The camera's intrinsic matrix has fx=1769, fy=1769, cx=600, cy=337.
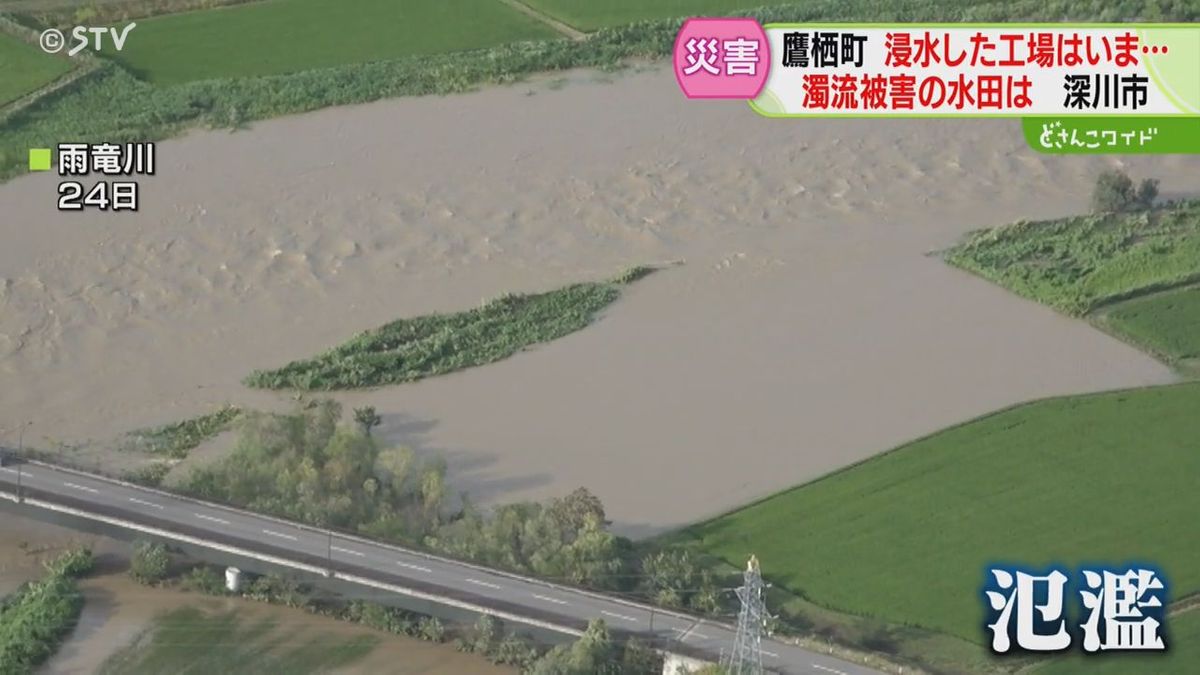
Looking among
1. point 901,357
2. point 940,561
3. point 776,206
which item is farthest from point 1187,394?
point 776,206

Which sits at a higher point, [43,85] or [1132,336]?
[43,85]

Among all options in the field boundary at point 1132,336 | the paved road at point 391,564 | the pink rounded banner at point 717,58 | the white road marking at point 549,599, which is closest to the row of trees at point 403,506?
the paved road at point 391,564

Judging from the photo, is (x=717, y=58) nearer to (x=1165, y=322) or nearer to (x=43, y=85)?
(x=1165, y=322)

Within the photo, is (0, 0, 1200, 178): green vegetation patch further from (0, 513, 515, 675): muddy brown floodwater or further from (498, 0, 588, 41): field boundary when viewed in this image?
(0, 513, 515, 675): muddy brown floodwater

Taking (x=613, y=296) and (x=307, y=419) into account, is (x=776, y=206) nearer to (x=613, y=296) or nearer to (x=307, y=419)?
(x=613, y=296)

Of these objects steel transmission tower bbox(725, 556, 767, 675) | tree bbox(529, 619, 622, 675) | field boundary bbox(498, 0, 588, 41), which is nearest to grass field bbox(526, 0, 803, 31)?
field boundary bbox(498, 0, 588, 41)

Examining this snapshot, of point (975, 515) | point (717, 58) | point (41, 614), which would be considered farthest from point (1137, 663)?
point (717, 58)
